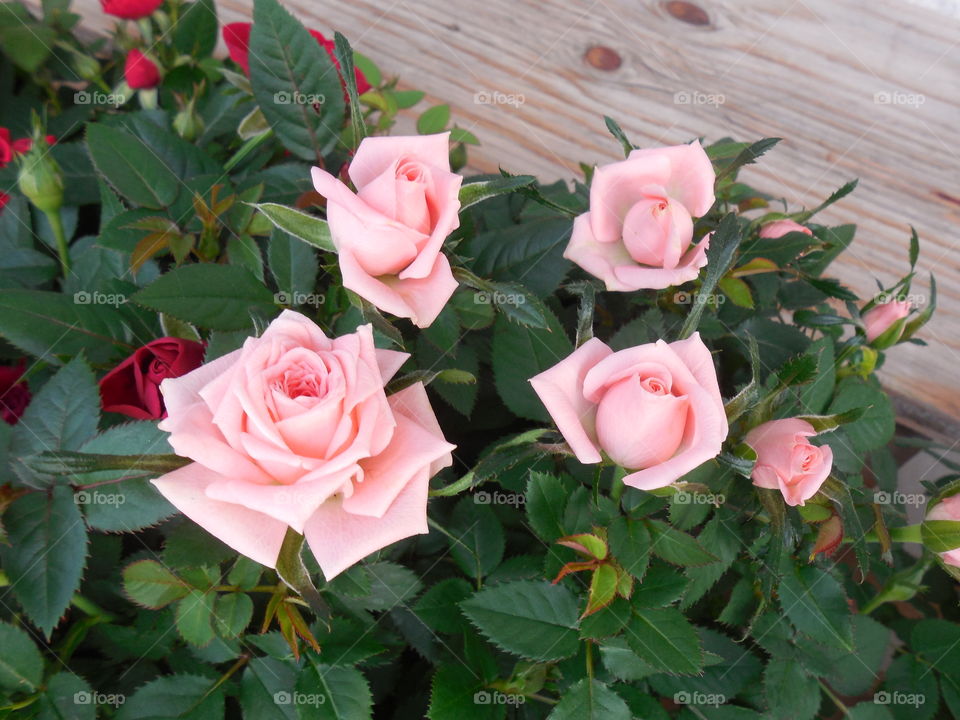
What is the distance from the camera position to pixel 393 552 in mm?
469

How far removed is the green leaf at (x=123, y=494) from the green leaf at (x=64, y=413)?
2 cm

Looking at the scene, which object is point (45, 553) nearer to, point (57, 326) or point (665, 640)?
point (57, 326)

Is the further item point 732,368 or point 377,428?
point 732,368

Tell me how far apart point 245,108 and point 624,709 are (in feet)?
1.77

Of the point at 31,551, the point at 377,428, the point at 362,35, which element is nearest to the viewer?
the point at 377,428

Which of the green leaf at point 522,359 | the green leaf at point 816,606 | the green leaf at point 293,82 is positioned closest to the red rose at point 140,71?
the green leaf at point 293,82

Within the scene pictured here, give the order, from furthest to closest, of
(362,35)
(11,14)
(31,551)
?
(362,35) < (11,14) < (31,551)

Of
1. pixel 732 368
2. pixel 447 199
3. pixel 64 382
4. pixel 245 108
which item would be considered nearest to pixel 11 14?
pixel 245 108

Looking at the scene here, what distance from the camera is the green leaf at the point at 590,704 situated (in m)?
0.41

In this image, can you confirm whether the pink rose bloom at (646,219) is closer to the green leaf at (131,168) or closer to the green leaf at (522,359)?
the green leaf at (522,359)

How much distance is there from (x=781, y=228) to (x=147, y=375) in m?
0.40

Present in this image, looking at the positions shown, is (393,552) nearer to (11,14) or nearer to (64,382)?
(64,382)

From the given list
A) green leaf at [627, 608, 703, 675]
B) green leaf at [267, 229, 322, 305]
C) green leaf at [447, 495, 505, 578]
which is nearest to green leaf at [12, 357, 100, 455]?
green leaf at [267, 229, 322, 305]

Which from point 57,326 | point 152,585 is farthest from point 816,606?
point 57,326
